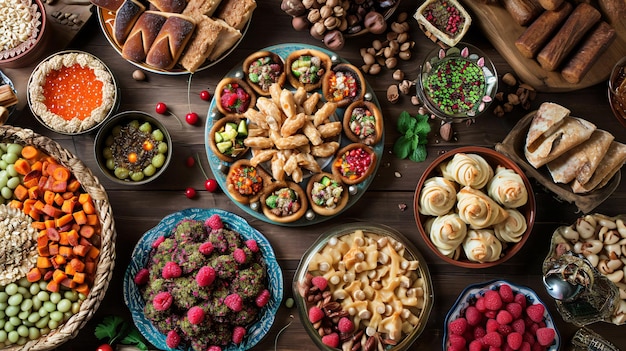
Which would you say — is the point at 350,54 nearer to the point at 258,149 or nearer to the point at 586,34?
the point at 258,149

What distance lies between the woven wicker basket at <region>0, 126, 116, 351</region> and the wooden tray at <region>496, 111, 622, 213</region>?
63.3 inches

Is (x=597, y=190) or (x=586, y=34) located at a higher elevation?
(x=586, y=34)

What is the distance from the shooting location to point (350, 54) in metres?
2.54

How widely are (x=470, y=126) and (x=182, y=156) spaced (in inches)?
50.5

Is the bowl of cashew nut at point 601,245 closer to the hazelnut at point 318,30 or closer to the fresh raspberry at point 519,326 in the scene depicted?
the fresh raspberry at point 519,326

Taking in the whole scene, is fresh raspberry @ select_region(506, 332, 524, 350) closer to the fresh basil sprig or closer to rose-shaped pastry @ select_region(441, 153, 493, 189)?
rose-shaped pastry @ select_region(441, 153, 493, 189)

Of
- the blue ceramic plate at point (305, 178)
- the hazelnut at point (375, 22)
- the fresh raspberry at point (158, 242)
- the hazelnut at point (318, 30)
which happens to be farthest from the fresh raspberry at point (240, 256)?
the hazelnut at point (375, 22)

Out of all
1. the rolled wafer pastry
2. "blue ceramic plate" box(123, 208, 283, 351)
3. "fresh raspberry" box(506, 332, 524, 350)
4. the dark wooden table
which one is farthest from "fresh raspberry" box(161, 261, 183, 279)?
the rolled wafer pastry

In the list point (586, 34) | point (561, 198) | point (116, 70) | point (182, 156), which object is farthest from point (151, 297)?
point (586, 34)

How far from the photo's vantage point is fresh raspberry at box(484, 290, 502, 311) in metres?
2.29

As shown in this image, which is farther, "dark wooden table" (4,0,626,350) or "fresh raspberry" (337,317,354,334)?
"dark wooden table" (4,0,626,350)

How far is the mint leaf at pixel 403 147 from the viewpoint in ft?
8.13

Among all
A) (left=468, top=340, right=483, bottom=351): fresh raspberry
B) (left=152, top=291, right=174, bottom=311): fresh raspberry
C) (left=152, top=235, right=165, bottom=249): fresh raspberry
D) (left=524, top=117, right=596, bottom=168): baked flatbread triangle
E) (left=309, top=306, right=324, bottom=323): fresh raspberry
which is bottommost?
(left=468, top=340, right=483, bottom=351): fresh raspberry

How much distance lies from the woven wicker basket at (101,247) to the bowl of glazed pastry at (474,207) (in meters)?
1.22
